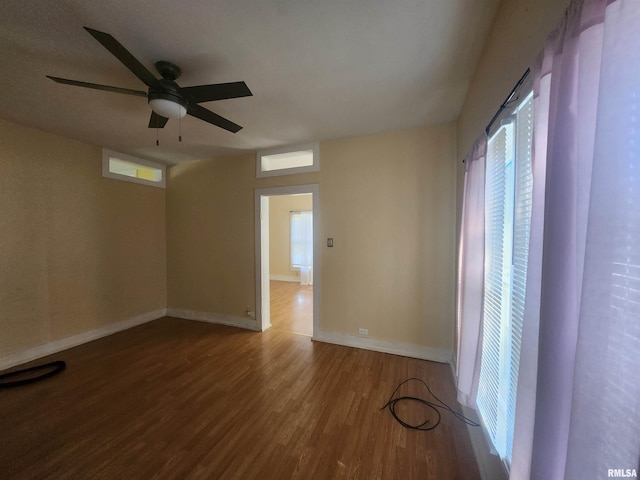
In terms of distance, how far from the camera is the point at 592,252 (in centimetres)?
46

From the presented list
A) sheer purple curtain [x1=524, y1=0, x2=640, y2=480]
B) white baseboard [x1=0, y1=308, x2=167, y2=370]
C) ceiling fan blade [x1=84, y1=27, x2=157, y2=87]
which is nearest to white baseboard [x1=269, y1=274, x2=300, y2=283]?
white baseboard [x1=0, y1=308, x2=167, y2=370]

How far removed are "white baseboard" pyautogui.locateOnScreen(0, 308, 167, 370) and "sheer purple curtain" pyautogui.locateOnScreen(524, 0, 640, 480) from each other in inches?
172

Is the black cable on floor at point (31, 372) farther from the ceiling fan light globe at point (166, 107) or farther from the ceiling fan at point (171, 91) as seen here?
the ceiling fan light globe at point (166, 107)

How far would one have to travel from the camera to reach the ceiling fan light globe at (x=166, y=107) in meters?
1.51

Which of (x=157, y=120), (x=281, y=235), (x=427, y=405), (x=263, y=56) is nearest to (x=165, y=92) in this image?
(x=157, y=120)

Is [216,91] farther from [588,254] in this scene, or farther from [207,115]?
[588,254]

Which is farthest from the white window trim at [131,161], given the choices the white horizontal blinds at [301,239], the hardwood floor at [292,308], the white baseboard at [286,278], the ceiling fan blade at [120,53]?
the white baseboard at [286,278]

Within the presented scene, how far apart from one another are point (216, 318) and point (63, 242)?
85.3 inches

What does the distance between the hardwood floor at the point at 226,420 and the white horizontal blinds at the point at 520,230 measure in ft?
2.60

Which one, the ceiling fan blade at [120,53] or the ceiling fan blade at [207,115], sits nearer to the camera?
the ceiling fan blade at [120,53]

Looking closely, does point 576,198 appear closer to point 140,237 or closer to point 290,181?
point 290,181

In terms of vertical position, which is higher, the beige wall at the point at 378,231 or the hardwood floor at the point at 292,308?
the beige wall at the point at 378,231

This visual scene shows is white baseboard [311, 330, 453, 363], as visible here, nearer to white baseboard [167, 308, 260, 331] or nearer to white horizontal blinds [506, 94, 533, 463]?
white baseboard [167, 308, 260, 331]

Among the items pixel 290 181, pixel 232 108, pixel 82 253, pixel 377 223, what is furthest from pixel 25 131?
pixel 377 223
